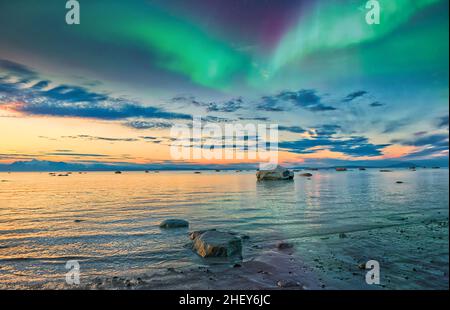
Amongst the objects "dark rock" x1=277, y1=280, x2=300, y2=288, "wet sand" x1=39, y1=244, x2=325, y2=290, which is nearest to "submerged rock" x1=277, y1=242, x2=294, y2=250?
"wet sand" x1=39, y1=244, x2=325, y2=290

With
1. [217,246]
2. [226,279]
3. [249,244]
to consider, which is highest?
[217,246]

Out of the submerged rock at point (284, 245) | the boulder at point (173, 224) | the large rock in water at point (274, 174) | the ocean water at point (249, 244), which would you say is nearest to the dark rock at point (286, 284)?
the ocean water at point (249, 244)

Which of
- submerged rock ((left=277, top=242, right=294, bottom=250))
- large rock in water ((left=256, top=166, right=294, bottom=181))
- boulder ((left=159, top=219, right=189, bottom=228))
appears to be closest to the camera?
submerged rock ((left=277, top=242, right=294, bottom=250))

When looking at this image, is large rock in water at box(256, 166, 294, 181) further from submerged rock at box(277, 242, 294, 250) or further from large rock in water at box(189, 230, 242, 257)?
large rock in water at box(189, 230, 242, 257)

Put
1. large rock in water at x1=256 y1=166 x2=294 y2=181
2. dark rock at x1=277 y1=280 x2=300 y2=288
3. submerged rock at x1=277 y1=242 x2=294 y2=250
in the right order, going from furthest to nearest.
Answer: large rock in water at x1=256 y1=166 x2=294 y2=181 < submerged rock at x1=277 y1=242 x2=294 y2=250 < dark rock at x1=277 y1=280 x2=300 y2=288

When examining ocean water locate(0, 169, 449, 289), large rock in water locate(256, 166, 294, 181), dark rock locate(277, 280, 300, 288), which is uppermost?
large rock in water locate(256, 166, 294, 181)

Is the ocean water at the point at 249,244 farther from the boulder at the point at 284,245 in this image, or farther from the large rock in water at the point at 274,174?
the large rock in water at the point at 274,174

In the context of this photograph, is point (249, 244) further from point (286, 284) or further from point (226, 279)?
point (286, 284)

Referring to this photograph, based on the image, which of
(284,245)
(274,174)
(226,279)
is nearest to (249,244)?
(284,245)

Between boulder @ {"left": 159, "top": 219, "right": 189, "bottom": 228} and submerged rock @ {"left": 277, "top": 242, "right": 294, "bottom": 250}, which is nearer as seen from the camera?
submerged rock @ {"left": 277, "top": 242, "right": 294, "bottom": 250}

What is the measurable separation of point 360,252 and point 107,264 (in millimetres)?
12699

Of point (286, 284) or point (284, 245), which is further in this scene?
point (284, 245)
